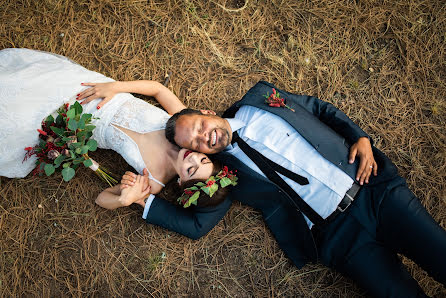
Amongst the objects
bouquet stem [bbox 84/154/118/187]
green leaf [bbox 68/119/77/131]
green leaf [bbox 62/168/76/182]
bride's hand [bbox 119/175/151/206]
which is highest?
green leaf [bbox 68/119/77/131]

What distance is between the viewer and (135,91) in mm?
3590

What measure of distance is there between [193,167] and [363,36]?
122 inches

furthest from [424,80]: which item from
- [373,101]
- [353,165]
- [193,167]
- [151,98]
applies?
[151,98]

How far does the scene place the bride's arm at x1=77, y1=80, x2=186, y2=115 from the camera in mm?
3396

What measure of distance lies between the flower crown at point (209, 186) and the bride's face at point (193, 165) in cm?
11

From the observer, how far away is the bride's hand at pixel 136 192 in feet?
10.4

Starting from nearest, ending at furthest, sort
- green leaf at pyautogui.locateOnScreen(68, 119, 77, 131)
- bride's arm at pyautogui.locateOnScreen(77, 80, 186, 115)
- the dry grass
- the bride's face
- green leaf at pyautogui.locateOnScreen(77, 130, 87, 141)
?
green leaf at pyautogui.locateOnScreen(68, 119, 77, 131) < green leaf at pyautogui.locateOnScreen(77, 130, 87, 141) < the bride's face < bride's arm at pyautogui.locateOnScreen(77, 80, 186, 115) < the dry grass

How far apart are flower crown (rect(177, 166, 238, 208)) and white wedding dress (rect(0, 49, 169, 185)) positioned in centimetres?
55

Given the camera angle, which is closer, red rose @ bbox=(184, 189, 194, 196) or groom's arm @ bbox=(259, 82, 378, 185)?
red rose @ bbox=(184, 189, 194, 196)

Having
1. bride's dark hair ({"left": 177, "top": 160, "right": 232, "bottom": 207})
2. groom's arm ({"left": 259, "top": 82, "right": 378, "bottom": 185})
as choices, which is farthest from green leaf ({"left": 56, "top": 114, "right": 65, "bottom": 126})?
groom's arm ({"left": 259, "top": 82, "right": 378, "bottom": 185})

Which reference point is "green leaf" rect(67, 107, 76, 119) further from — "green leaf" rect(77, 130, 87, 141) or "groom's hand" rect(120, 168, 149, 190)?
"groom's hand" rect(120, 168, 149, 190)

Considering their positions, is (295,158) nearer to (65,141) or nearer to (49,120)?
(65,141)

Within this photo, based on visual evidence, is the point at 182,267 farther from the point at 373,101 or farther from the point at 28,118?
the point at 373,101

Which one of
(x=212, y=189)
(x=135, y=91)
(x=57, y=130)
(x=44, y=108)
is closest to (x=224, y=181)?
(x=212, y=189)
